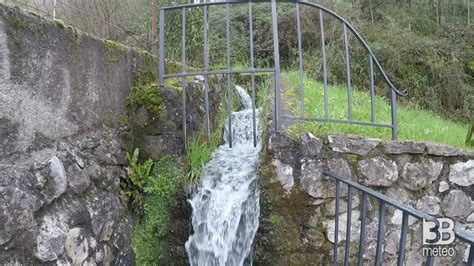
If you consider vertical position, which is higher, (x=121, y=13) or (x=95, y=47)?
(x=121, y=13)

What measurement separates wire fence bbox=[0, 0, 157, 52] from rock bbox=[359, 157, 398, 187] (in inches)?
145

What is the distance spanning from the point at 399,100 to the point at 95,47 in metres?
6.96

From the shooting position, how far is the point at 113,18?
661 centimetres

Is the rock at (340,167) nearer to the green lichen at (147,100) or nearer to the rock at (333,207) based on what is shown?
the rock at (333,207)

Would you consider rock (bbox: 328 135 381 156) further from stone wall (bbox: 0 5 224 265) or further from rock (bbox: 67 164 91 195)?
rock (bbox: 67 164 91 195)

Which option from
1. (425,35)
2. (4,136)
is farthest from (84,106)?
(425,35)

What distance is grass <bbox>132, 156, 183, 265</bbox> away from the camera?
270 centimetres

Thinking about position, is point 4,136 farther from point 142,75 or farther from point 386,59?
point 386,59

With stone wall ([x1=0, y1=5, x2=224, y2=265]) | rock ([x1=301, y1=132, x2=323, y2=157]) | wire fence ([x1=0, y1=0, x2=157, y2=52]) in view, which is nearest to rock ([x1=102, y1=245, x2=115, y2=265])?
stone wall ([x1=0, y1=5, x2=224, y2=265])

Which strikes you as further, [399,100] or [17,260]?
[399,100]

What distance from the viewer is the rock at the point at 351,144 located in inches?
109

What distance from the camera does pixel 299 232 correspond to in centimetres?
274

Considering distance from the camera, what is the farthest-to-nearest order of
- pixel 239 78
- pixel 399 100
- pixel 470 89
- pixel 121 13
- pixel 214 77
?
pixel 470 89 < pixel 399 100 < pixel 121 13 < pixel 239 78 < pixel 214 77

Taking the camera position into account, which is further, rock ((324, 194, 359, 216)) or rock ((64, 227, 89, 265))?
rock ((324, 194, 359, 216))
